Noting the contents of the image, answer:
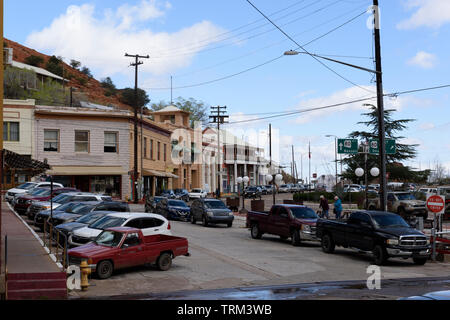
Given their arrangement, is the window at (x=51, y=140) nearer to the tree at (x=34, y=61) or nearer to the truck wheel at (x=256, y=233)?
the truck wheel at (x=256, y=233)

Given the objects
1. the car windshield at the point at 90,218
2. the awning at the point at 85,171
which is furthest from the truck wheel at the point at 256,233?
the awning at the point at 85,171

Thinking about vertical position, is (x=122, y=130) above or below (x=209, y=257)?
above

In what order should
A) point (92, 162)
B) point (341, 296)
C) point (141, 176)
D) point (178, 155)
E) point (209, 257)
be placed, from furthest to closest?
point (178, 155), point (141, 176), point (92, 162), point (209, 257), point (341, 296)

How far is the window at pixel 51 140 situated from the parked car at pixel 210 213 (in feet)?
74.5

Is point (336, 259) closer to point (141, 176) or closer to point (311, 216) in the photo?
point (311, 216)

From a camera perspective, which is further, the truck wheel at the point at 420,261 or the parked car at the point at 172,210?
the parked car at the point at 172,210

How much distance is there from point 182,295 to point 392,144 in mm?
15509

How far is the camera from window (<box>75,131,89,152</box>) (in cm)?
5066

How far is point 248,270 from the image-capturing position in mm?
16234

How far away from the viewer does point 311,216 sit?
23422mm

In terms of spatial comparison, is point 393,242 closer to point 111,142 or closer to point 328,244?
point 328,244

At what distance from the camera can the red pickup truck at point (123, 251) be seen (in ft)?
45.9
